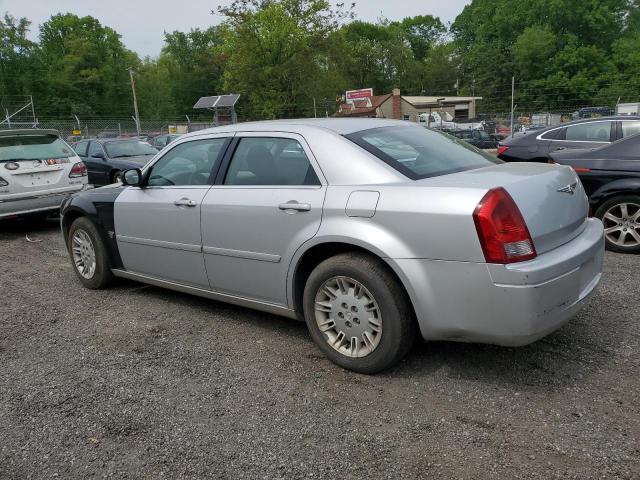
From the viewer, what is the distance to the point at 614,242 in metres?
6.13

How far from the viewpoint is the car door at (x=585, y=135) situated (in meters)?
8.20

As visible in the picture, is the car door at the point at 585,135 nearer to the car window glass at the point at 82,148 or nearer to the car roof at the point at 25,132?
the car roof at the point at 25,132

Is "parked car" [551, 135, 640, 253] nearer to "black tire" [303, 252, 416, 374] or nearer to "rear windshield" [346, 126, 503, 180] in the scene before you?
"rear windshield" [346, 126, 503, 180]

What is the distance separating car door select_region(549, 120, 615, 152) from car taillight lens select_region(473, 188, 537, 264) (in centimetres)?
590

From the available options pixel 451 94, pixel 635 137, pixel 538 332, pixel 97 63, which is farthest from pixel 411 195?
pixel 451 94

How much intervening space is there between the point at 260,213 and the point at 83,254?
8.46ft

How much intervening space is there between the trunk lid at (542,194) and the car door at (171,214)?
5.94 ft

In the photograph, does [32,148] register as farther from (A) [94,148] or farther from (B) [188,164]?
(B) [188,164]

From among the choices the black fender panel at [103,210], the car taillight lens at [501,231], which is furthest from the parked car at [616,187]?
the black fender panel at [103,210]

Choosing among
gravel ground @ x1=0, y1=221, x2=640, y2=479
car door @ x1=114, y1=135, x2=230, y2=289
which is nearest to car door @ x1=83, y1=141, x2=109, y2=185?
car door @ x1=114, y1=135, x2=230, y2=289

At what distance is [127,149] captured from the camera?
43.6 feet

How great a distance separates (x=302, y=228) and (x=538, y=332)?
1.49 metres

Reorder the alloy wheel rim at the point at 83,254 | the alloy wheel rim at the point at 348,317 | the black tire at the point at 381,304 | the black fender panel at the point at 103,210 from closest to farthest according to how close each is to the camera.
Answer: the black tire at the point at 381,304 < the alloy wheel rim at the point at 348,317 < the black fender panel at the point at 103,210 < the alloy wheel rim at the point at 83,254

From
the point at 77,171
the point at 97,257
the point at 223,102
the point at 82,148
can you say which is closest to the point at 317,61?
the point at 223,102
